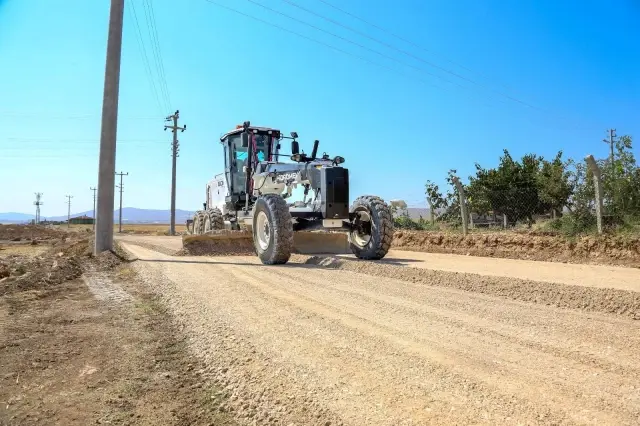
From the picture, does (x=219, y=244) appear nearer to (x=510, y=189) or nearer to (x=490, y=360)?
(x=490, y=360)

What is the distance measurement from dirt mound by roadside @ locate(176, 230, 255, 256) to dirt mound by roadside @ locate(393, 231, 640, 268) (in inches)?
220

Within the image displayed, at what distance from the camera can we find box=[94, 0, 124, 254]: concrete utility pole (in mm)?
12203

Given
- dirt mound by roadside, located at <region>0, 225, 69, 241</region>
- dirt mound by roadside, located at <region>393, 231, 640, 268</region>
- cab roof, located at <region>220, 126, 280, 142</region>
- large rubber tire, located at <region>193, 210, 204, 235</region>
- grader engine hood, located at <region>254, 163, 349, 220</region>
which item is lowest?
dirt mound by roadside, located at <region>0, 225, 69, 241</region>

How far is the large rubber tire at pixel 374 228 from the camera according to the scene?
9.61 meters

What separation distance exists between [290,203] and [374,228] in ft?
7.18

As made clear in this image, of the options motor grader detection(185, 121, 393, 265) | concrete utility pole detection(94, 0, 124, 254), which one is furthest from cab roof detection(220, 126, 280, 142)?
concrete utility pole detection(94, 0, 124, 254)

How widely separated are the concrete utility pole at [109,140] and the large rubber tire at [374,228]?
653cm

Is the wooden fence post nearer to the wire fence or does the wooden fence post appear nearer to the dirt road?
the wire fence

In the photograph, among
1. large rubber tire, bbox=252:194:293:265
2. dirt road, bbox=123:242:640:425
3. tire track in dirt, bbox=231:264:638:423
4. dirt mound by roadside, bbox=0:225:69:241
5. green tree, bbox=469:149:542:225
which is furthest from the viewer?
dirt mound by roadside, bbox=0:225:69:241

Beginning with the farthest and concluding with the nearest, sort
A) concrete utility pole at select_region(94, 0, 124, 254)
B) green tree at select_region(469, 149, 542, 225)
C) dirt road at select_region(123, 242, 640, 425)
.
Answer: green tree at select_region(469, 149, 542, 225)
concrete utility pole at select_region(94, 0, 124, 254)
dirt road at select_region(123, 242, 640, 425)

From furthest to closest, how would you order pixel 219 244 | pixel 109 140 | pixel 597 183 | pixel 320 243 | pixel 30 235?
pixel 30 235 < pixel 320 243 < pixel 109 140 < pixel 219 244 < pixel 597 183

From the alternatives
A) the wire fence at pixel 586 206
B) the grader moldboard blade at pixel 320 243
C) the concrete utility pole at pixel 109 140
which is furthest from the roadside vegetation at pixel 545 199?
the concrete utility pole at pixel 109 140

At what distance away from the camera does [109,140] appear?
12.3 m

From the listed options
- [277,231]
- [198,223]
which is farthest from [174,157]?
[277,231]
